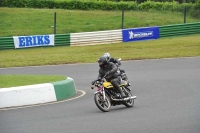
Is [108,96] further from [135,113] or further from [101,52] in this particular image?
[101,52]

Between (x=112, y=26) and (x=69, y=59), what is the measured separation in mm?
11622

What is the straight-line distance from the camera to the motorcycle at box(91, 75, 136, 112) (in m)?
13.8

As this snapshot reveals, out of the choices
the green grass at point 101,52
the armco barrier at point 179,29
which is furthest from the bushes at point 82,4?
the green grass at point 101,52

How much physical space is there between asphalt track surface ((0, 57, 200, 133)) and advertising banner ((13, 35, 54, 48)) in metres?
12.2

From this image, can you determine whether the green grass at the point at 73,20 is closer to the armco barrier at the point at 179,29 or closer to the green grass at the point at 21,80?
the armco barrier at the point at 179,29

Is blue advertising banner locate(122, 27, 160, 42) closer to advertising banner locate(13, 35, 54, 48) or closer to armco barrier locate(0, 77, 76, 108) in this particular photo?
advertising banner locate(13, 35, 54, 48)

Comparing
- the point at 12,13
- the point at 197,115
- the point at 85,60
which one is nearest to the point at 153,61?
the point at 85,60

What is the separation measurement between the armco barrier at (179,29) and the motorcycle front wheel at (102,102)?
22.8 metres

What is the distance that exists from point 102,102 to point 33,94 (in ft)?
7.22

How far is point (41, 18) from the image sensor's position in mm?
41000

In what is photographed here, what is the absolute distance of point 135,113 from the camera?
1313cm

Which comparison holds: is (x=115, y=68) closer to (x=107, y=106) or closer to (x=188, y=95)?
(x=107, y=106)

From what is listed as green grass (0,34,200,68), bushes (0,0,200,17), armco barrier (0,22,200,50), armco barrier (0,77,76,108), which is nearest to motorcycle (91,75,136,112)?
armco barrier (0,77,76,108)

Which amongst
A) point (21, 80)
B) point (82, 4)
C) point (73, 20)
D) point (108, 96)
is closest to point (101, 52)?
point (73, 20)
